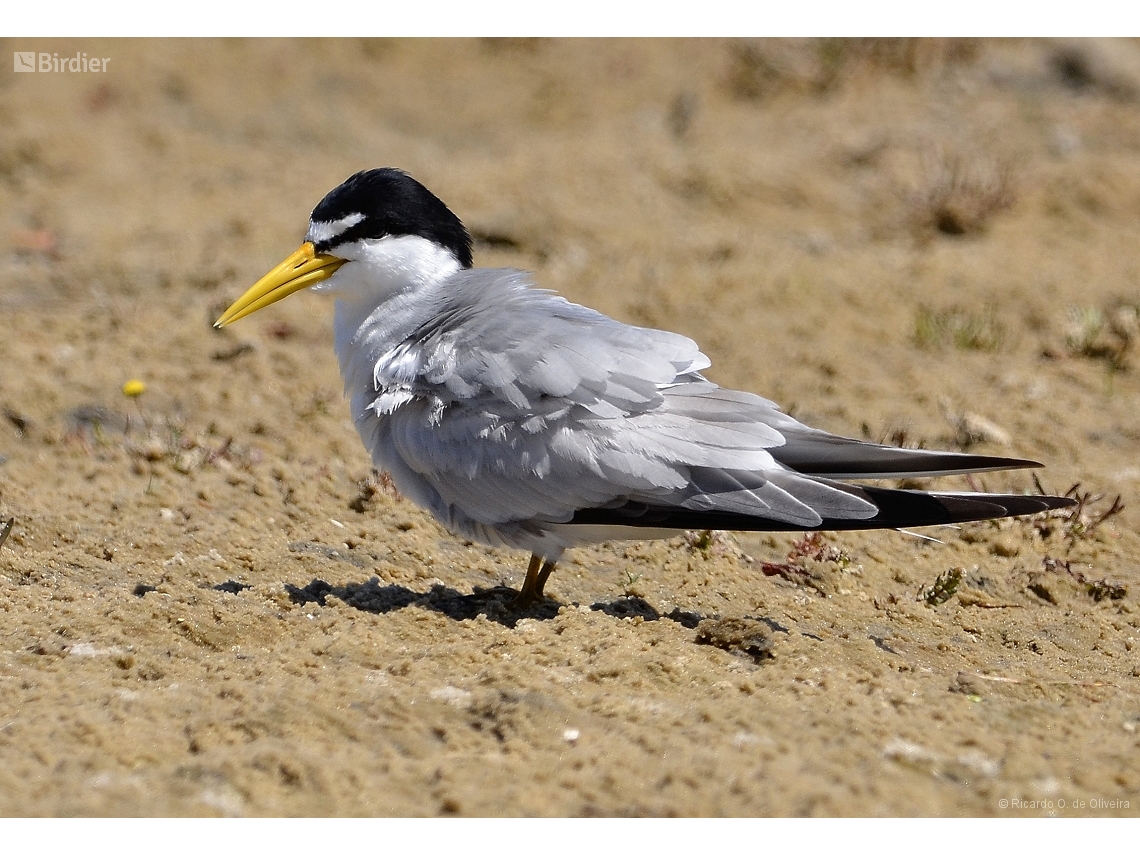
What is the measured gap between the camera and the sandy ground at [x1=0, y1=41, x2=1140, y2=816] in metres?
2.98

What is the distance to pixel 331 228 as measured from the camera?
14.7 ft

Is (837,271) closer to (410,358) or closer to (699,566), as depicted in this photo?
(699,566)

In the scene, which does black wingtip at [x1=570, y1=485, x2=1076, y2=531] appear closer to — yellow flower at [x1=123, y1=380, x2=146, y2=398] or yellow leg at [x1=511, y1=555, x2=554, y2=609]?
yellow leg at [x1=511, y1=555, x2=554, y2=609]

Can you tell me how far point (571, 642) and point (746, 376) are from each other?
2935 mm

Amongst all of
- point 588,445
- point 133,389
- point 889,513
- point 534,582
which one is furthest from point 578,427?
point 133,389

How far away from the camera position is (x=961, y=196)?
7906 mm

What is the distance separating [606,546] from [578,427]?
3.45ft

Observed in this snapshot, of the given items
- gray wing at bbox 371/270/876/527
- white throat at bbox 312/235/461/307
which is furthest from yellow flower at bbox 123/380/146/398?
gray wing at bbox 371/270/876/527

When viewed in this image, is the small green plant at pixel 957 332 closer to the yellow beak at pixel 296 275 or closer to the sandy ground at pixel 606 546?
the sandy ground at pixel 606 546

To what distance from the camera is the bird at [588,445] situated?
3.70 meters

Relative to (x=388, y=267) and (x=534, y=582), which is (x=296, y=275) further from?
(x=534, y=582)
